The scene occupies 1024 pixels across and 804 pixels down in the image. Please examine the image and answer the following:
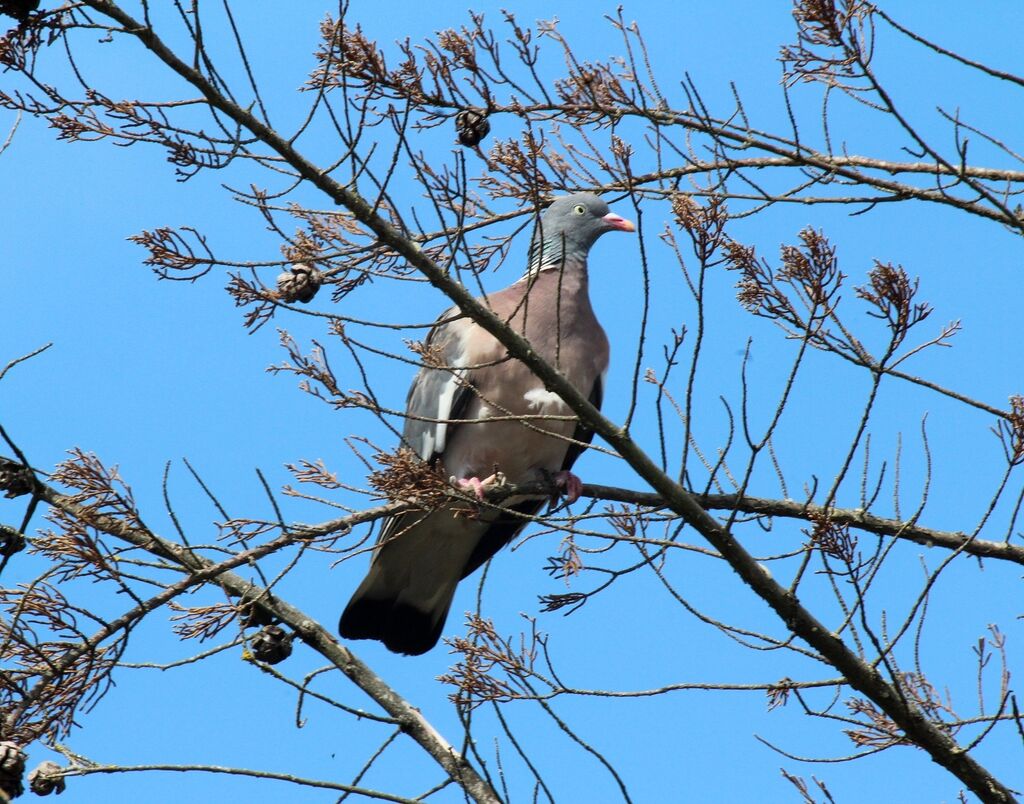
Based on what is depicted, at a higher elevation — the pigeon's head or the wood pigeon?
the pigeon's head

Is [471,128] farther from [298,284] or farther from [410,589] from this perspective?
[410,589]

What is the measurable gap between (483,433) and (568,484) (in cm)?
38

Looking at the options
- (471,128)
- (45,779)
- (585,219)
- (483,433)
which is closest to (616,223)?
(585,219)

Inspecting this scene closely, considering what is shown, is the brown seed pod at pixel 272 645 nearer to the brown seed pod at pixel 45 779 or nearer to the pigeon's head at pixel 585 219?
the brown seed pod at pixel 45 779

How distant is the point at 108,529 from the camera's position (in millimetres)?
3518

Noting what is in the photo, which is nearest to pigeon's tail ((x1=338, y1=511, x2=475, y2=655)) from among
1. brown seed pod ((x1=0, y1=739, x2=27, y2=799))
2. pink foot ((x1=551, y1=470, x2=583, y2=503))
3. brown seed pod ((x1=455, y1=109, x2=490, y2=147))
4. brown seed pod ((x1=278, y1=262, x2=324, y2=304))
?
pink foot ((x1=551, y1=470, x2=583, y2=503))

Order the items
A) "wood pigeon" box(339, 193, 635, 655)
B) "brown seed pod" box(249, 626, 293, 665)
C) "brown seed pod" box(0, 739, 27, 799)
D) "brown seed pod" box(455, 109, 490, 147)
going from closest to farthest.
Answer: "brown seed pod" box(0, 739, 27, 799) → "brown seed pod" box(455, 109, 490, 147) → "brown seed pod" box(249, 626, 293, 665) → "wood pigeon" box(339, 193, 635, 655)

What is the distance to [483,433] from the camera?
4.95m

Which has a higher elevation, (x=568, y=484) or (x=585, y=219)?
(x=585, y=219)

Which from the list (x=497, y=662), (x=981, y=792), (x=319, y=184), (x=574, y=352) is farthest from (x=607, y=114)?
(x=981, y=792)

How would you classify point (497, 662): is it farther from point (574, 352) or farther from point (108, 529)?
point (574, 352)

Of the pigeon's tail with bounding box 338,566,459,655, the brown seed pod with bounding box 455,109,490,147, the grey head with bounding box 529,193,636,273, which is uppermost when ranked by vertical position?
the grey head with bounding box 529,193,636,273

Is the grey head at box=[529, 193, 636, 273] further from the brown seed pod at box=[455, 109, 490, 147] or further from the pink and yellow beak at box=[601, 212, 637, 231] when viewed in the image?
the brown seed pod at box=[455, 109, 490, 147]

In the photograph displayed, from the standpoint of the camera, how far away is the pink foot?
15.9 ft
